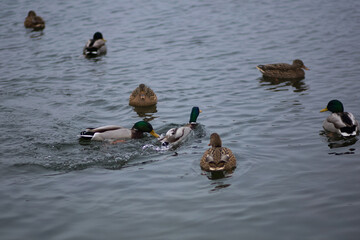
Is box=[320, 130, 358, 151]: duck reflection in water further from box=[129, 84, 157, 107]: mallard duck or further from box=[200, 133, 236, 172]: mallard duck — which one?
box=[129, 84, 157, 107]: mallard duck

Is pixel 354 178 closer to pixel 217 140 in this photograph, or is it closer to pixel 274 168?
pixel 274 168

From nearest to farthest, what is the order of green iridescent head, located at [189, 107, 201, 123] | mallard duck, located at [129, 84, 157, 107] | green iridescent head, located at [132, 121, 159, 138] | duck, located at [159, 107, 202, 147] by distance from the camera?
duck, located at [159, 107, 202, 147] < green iridescent head, located at [132, 121, 159, 138] < green iridescent head, located at [189, 107, 201, 123] < mallard duck, located at [129, 84, 157, 107]

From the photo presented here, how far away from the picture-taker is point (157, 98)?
14164mm

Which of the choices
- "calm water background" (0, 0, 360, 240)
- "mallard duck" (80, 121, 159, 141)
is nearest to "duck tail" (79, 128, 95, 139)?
"mallard duck" (80, 121, 159, 141)

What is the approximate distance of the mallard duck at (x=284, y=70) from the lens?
49.0 feet

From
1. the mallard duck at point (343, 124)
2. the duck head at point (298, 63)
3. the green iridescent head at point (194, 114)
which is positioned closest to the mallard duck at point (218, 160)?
the green iridescent head at point (194, 114)

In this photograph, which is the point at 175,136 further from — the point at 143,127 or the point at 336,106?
the point at 336,106

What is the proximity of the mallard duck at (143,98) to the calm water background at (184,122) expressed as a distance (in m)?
0.31

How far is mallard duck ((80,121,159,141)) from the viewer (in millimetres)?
10727

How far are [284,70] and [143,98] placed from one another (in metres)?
4.25

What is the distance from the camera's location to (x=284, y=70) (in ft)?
49.1

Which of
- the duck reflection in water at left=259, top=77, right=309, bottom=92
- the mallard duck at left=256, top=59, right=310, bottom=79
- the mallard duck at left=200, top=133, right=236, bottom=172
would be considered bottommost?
the mallard duck at left=200, top=133, right=236, bottom=172

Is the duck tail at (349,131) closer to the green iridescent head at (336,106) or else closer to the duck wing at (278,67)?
the green iridescent head at (336,106)

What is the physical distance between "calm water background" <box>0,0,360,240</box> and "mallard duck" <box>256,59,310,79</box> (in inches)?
10.0
